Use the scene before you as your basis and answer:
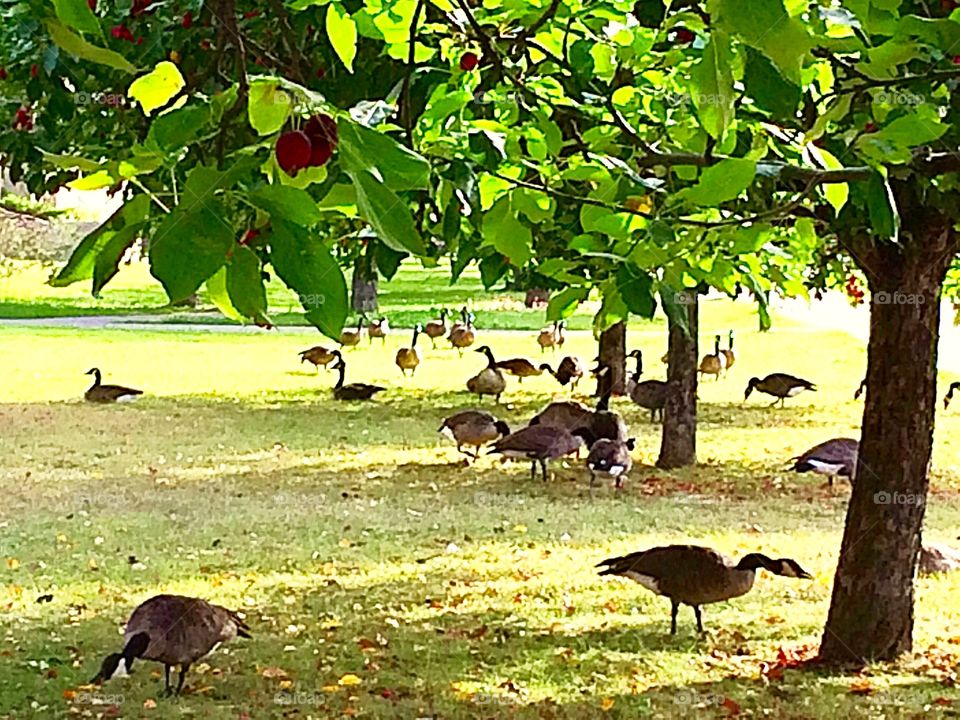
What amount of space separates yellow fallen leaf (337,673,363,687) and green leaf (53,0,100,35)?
4320 mm

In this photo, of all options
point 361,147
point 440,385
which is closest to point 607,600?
point 361,147

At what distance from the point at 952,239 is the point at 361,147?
475cm

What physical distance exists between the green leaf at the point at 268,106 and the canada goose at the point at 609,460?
849cm

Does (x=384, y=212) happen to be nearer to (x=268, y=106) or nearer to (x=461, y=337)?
(x=268, y=106)

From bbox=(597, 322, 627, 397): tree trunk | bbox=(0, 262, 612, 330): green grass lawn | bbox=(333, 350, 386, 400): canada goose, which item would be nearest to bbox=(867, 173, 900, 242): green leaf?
bbox=(333, 350, 386, 400): canada goose

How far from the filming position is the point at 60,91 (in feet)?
13.2

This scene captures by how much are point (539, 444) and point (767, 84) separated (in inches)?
331

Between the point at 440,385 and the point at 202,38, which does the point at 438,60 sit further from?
the point at 440,385

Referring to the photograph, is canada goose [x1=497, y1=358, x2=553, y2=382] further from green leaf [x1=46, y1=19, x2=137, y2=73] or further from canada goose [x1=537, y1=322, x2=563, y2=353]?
green leaf [x1=46, y1=19, x2=137, y2=73]

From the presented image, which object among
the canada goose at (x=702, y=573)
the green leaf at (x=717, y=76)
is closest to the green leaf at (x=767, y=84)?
the green leaf at (x=717, y=76)

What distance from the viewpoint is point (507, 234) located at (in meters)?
2.41

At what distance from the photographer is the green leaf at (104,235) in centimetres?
123

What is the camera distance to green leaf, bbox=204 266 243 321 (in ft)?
3.93

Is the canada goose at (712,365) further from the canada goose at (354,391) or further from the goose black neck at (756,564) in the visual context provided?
the goose black neck at (756,564)
